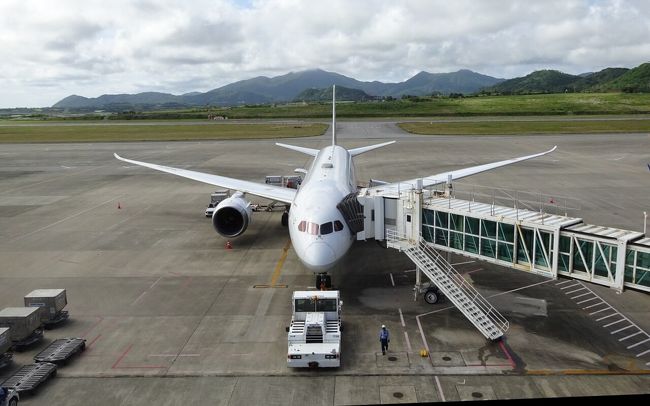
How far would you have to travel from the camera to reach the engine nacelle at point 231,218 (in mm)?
29812

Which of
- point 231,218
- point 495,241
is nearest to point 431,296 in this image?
point 495,241

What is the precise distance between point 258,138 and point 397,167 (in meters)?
44.4

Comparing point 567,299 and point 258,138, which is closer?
point 567,299

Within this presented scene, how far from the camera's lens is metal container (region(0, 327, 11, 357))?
657 inches

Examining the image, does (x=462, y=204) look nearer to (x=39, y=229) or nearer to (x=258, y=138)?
(x=39, y=229)

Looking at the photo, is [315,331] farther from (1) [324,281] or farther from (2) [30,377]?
(2) [30,377]

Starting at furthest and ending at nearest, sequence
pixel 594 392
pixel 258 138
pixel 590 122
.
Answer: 1. pixel 590 122
2. pixel 258 138
3. pixel 594 392

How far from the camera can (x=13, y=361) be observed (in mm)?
17141

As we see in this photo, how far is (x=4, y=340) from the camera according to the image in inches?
663

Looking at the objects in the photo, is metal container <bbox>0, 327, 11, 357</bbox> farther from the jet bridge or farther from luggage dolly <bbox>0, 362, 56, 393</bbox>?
the jet bridge

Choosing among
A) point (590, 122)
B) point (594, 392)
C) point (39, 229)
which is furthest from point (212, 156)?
point (590, 122)

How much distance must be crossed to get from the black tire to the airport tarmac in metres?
0.32

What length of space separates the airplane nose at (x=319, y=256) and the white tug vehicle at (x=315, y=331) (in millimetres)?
1720

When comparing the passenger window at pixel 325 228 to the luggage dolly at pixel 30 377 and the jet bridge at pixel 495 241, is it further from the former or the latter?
the luggage dolly at pixel 30 377
